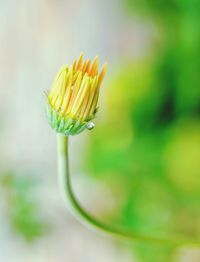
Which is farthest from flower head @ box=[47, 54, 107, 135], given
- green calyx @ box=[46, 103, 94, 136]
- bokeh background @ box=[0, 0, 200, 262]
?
bokeh background @ box=[0, 0, 200, 262]

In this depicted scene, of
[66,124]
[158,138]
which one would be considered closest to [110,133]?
[158,138]

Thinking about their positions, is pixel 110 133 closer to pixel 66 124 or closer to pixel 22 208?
pixel 22 208

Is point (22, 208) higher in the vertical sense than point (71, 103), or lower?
lower

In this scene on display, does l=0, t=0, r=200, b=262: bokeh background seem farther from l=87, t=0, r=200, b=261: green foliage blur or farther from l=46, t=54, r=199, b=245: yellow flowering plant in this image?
l=46, t=54, r=199, b=245: yellow flowering plant

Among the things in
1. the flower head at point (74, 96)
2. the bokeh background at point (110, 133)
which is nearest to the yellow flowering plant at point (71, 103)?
the flower head at point (74, 96)

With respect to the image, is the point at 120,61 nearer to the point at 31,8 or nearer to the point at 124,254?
the point at 31,8
